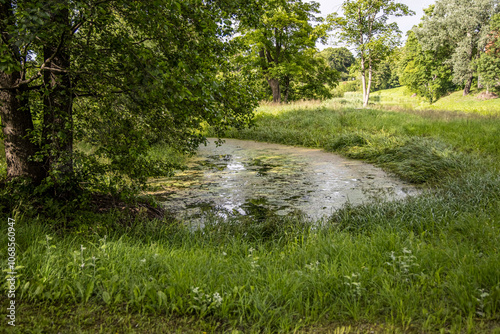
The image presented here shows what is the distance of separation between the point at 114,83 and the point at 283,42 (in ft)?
65.2

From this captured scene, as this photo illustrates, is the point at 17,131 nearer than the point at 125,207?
Yes

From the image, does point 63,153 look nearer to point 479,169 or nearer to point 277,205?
point 277,205

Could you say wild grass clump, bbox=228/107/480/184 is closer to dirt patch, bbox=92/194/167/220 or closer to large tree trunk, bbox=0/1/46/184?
dirt patch, bbox=92/194/167/220

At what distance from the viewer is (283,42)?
69.6 feet

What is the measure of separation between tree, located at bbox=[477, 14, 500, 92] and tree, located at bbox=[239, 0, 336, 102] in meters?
19.9

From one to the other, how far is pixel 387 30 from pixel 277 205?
23.8 metres

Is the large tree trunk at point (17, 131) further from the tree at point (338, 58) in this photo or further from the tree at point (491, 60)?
the tree at point (338, 58)

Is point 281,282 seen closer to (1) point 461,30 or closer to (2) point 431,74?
(1) point 461,30

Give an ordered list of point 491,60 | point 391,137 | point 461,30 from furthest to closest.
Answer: point 461,30 < point 491,60 < point 391,137

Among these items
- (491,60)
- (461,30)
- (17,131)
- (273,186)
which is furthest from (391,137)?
(461,30)

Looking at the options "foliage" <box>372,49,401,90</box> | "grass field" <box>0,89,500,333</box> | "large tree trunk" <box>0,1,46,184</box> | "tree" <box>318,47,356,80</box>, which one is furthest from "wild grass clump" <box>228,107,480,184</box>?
"tree" <box>318,47,356,80</box>

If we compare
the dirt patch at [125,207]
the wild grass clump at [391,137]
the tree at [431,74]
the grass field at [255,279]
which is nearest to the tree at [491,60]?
the tree at [431,74]

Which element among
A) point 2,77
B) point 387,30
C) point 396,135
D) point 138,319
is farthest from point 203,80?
point 387,30

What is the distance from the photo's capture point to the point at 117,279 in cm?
242
